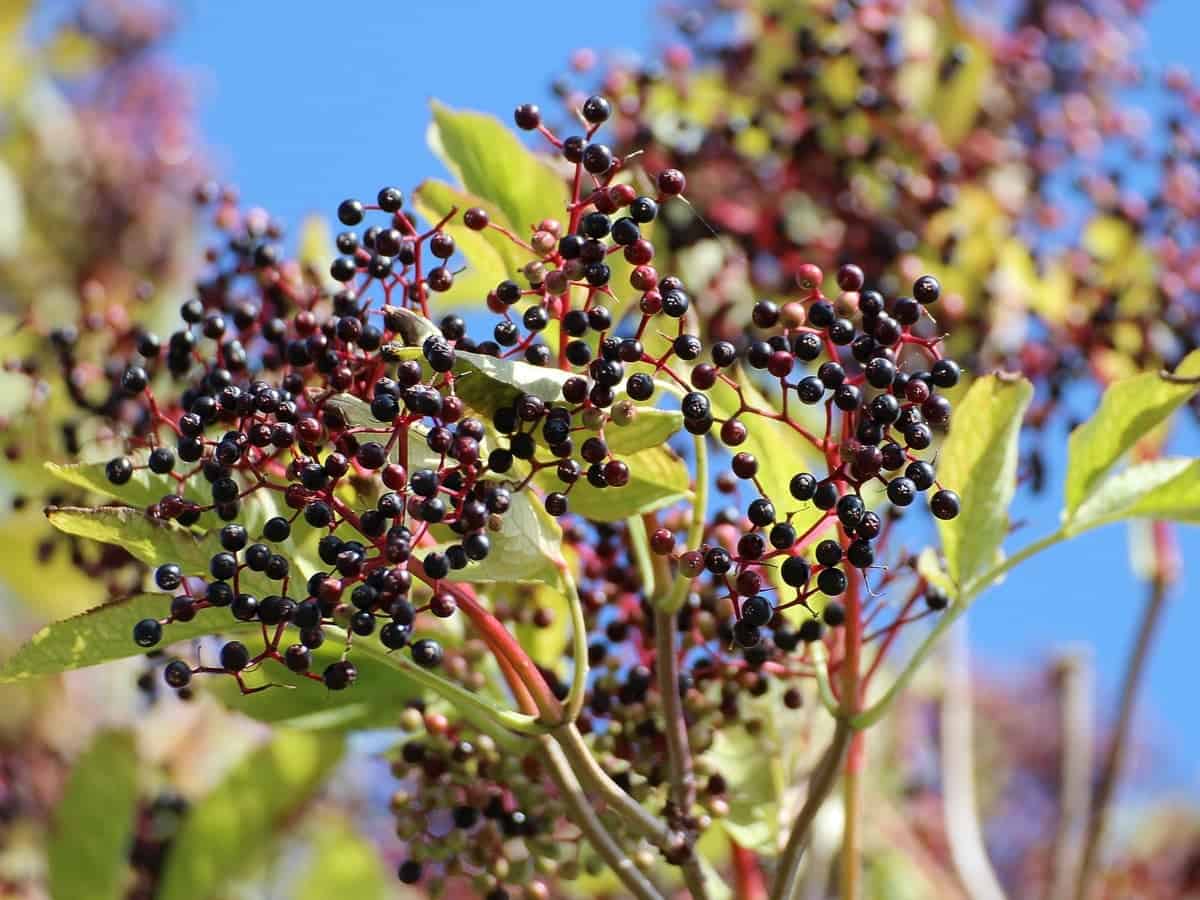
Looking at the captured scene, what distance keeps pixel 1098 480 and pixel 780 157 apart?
1613 millimetres

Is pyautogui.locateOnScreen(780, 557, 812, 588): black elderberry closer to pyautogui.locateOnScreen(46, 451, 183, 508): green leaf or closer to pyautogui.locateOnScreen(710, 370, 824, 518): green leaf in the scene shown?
pyautogui.locateOnScreen(710, 370, 824, 518): green leaf

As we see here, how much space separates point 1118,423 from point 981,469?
13 cm

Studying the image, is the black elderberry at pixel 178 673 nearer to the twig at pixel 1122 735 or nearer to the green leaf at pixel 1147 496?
the green leaf at pixel 1147 496

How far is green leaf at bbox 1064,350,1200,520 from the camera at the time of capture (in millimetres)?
1281

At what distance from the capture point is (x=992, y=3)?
13.6ft

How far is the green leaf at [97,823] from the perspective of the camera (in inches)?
85.0

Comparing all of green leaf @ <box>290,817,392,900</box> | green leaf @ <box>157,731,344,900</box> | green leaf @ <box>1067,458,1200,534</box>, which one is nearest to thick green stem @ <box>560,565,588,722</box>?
green leaf @ <box>1067,458,1200,534</box>

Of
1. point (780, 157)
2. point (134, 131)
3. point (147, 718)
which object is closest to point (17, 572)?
point (147, 718)

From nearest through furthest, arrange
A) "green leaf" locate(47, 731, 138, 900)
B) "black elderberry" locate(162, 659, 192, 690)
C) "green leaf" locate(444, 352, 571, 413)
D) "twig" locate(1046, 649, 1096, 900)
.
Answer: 1. "green leaf" locate(444, 352, 571, 413)
2. "black elderberry" locate(162, 659, 192, 690)
3. "green leaf" locate(47, 731, 138, 900)
4. "twig" locate(1046, 649, 1096, 900)

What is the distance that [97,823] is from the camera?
2.20m

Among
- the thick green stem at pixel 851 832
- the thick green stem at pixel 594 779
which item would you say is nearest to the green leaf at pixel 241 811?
the thick green stem at pixel 851 832

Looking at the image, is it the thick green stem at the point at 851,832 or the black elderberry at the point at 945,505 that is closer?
the black elderberry at the point at 945,505

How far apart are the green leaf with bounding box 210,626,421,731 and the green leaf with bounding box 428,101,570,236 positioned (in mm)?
445

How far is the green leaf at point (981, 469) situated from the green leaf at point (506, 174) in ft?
1.37
